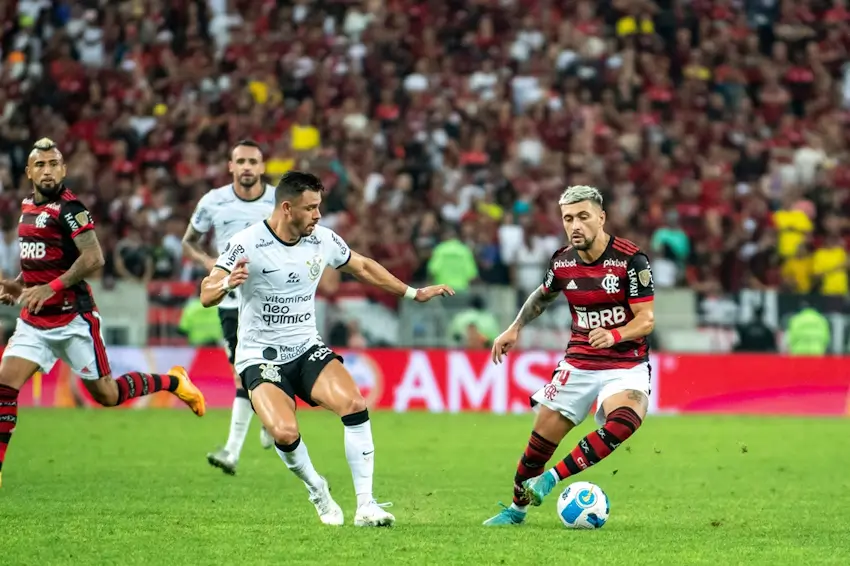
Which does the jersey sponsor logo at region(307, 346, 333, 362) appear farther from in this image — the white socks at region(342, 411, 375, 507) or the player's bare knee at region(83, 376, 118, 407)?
the player's bare knee at region(83, 376, 118, 407)

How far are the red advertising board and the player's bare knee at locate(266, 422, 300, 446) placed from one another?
478 inches

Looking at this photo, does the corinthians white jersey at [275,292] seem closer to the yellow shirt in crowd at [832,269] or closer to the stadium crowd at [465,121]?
the stadium crowd at [465,121]

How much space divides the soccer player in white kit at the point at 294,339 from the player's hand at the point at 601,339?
3.62ft

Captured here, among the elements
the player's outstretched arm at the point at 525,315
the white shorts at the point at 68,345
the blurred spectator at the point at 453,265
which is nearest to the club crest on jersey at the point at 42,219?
the white shorts at the point at 68,345

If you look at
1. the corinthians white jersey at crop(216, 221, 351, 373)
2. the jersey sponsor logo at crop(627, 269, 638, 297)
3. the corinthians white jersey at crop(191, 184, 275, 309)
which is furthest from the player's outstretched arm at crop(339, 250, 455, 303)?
the corinthians white jersey at crop(191, 184, 275, 309)

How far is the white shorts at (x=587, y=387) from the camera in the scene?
9922 mm

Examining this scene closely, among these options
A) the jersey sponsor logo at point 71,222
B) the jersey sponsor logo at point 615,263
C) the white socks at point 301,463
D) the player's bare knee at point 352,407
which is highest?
the jersey sponsor logo at point 71,222

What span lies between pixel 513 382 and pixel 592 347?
12360 millimetres

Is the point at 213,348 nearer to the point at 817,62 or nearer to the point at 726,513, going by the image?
the point at 726,513

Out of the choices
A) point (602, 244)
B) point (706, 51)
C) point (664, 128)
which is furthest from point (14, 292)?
point (706, 51)

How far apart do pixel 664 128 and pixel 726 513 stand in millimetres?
17266

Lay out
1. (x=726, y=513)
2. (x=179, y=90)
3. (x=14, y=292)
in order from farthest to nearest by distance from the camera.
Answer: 1. (x=179, y=90)
2. (x=14, y=292)
3. (x=726, y=513)

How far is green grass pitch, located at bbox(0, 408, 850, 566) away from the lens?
27.6 ft

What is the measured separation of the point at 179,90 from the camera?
2664cm
